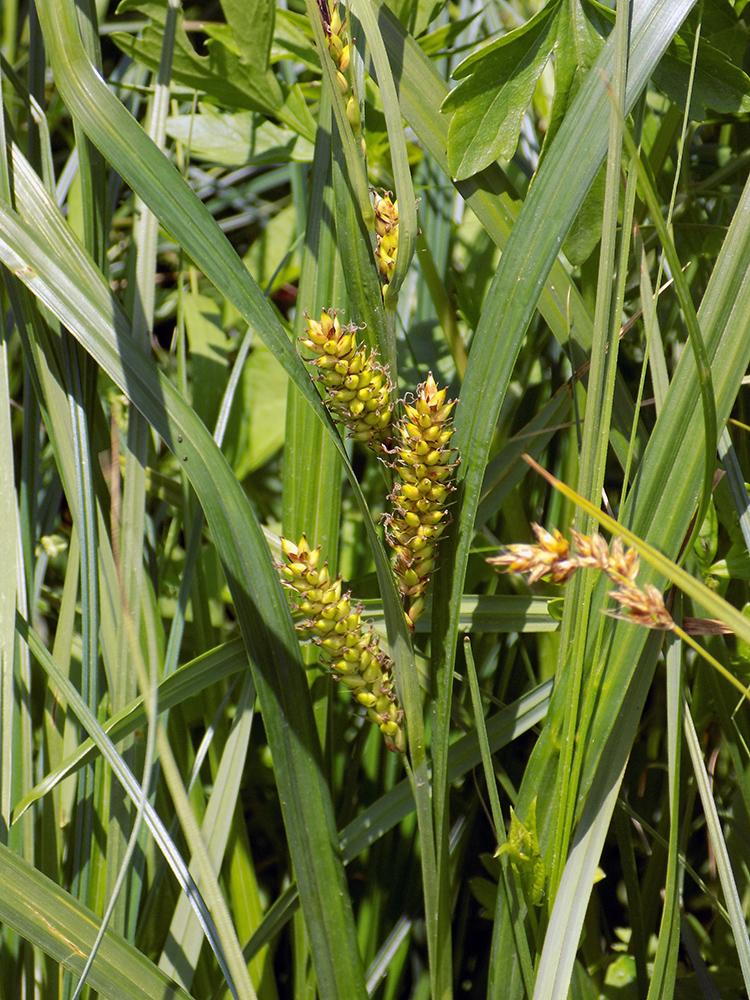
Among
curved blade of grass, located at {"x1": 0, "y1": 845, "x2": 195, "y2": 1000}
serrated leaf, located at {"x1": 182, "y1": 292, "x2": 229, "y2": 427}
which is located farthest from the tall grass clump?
serrated leaf, located at {"x1": 182, "y1": 292, "x2": 229, "y2": 427}

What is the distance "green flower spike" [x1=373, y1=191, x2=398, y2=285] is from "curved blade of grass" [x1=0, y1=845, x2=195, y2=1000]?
18.7 inches

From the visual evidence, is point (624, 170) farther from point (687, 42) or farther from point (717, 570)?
point (717, 570)

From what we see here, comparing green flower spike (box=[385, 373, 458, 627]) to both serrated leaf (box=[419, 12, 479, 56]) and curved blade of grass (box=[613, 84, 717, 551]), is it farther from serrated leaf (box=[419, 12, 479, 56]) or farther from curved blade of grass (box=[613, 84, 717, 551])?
serrated leaf (box=[419, 12, 479, 56])

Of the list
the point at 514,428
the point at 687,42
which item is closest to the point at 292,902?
the point at 514,428

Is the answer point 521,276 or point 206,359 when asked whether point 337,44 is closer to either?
point 521,276

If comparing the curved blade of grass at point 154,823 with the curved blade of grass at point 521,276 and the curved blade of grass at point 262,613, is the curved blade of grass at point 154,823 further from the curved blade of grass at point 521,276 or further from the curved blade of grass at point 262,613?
the curved blade of grass at point 521,276

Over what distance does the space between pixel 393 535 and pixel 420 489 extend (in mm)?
43

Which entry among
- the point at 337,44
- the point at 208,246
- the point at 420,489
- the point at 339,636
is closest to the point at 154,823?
the point at 339,636

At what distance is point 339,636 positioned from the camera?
485mm

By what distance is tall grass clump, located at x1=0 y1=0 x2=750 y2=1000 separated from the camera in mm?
483

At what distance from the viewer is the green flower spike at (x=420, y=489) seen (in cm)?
45

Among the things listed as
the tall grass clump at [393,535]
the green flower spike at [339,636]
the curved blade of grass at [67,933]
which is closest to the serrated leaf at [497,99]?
the tall grass clump at [393,535]

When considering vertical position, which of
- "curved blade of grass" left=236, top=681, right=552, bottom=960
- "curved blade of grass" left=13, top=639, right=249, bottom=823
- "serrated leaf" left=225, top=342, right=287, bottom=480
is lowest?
"curved blade of grass" left=236, top=681, right=552, bottom=960

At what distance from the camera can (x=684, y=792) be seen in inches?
31.7
